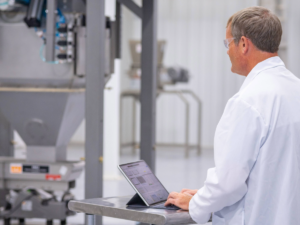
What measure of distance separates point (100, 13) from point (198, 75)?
745 cm

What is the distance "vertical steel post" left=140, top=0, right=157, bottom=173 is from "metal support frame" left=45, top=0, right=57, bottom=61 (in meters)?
0.63

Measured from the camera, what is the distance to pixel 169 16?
9867 millimetres

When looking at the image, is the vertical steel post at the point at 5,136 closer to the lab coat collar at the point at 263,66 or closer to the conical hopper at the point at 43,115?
the conical hopper at the point at 43,115

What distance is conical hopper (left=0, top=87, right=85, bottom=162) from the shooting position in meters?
3.33

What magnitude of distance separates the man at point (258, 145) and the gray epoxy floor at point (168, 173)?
225cm

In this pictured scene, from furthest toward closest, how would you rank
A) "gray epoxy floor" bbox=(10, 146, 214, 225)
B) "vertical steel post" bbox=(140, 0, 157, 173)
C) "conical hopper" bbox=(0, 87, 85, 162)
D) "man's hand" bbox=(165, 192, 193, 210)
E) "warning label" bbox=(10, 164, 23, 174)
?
"gray epoxy floor" bbox=(10, 146, 214, 225) < "warning label" bbox=(10, 164, 23, 174) < "conical hopper" bbox=(0, 87, 85, 162) < "vertical steel post" bbox=(140, 0, 157, 173) < "man's hand" bbox=(165, 192, 193, 210)

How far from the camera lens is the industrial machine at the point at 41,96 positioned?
124 inches

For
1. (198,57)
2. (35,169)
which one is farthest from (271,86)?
(198,57)

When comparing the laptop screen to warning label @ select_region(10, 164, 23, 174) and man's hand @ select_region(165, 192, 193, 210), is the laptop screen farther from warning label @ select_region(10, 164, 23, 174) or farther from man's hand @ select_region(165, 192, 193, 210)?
warning label @ select_region(10, 164, 23, 174)

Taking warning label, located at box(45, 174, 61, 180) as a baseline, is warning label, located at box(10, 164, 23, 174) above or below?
above

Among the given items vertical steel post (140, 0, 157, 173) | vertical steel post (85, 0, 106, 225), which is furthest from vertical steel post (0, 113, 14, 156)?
vertical steel post (85, 0, 106, 225)

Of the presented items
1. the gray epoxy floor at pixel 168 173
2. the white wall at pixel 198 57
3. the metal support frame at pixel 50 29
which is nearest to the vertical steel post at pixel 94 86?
the metal support frame at pixel 50 29

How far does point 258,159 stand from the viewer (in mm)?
1470

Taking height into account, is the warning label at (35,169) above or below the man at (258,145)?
below
